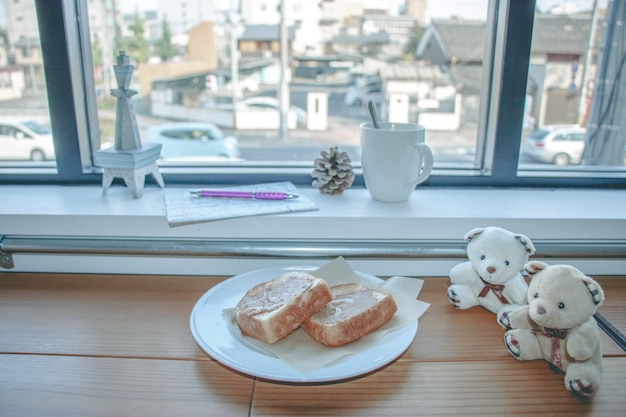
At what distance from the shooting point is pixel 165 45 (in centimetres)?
106

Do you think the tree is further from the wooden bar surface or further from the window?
the wooden bar surface

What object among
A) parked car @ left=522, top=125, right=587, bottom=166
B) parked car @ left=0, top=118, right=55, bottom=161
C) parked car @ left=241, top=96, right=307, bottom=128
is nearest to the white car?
parked car @ left=241, top=96, right=307, bottom=128

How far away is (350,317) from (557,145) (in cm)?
73

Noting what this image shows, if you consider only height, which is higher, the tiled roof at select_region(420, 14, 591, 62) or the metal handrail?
the tiled roof at select_region(420, 14, 591, 62)

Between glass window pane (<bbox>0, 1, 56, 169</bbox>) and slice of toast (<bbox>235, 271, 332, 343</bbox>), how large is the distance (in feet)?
2.19

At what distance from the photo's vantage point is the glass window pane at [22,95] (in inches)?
39.9

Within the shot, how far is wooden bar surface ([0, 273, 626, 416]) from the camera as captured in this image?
553 mm

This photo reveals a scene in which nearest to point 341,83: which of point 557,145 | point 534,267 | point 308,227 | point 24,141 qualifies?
point 308,227

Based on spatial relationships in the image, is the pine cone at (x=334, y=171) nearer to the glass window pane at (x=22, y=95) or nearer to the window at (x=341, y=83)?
the window at (x=341, y=83)

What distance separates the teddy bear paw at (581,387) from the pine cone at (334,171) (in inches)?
21.2

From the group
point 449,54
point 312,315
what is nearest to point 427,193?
point 449,54

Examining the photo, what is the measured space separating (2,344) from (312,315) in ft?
1.38

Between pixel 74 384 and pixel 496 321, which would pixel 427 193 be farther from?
pixel 74 384

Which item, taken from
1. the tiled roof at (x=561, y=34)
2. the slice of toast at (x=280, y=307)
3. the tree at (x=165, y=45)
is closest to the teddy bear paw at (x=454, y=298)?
the slice of toast at (x=280, y=307)
